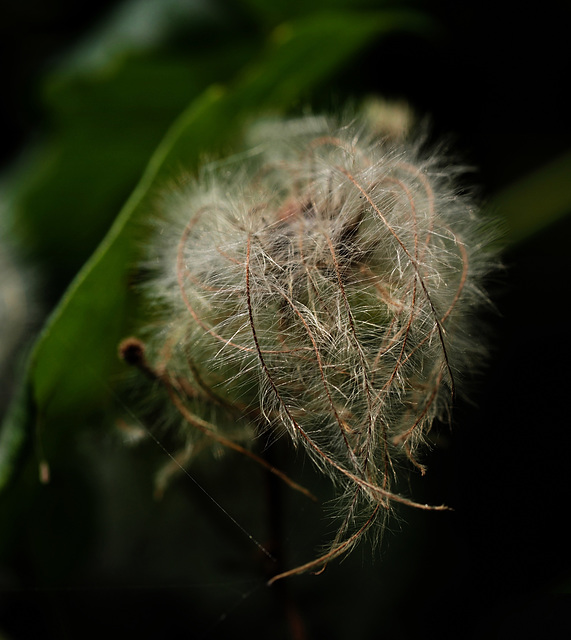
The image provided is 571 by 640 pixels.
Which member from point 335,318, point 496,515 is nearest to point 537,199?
point 496,515

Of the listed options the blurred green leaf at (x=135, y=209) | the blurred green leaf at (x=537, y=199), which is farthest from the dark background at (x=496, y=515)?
the blurred green leaf at (x=135, y=209)

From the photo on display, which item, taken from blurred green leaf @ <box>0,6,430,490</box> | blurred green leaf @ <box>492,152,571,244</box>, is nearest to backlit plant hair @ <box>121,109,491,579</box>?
blurred green leaf @ <box>0,6,430,490</box>

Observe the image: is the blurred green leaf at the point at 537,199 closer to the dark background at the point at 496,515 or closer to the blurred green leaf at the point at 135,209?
the dark background at the point at 496,515

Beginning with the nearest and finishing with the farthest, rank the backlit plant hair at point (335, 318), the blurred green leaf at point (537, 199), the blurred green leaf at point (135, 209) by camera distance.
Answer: the backlit plant hair at point (335, 318) < the blurred green leaf at point (135, 209) < the blurred green leaf at point (537, 199)

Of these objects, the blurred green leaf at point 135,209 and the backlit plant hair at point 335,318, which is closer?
the backlit plant hair at point 335,318

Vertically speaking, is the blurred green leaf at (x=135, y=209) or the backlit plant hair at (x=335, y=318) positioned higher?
the blurred green leaf at (x=135, y=209)

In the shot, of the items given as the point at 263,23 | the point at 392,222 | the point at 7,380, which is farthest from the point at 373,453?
the point at 263,23
